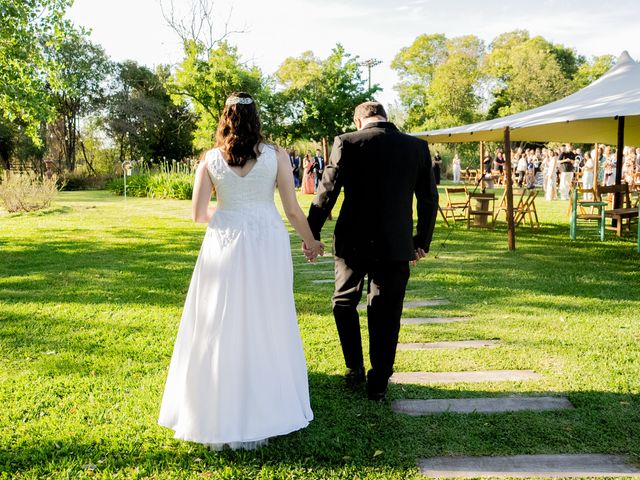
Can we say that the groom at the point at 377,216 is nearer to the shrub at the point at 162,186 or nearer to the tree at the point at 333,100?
the shrub at the point at 162,186

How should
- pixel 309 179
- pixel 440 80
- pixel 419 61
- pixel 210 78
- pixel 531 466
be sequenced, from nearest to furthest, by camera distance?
pixel 531 466 < pixel 309 179 < pixel 210 78 < pixel 440 80 < pixel 419 61

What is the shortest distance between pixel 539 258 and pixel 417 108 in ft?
172

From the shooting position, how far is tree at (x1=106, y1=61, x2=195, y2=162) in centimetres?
4138

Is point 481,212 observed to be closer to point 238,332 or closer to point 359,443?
point 359,443

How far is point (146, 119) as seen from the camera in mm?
41531

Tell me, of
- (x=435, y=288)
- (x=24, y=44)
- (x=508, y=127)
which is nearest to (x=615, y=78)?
(x=508, y=127)

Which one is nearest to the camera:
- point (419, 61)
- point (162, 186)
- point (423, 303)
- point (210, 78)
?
point (423, 303)

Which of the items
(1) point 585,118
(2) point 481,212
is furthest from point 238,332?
(2) point 481,212

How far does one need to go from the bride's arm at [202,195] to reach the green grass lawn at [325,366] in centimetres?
131

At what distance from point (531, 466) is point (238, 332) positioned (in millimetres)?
1710

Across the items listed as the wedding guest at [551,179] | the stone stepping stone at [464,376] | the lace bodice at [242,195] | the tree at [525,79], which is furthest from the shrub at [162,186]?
the tree at [525,79]

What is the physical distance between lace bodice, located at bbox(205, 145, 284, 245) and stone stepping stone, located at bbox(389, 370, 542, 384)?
177cm

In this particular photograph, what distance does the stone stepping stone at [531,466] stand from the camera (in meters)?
2.95

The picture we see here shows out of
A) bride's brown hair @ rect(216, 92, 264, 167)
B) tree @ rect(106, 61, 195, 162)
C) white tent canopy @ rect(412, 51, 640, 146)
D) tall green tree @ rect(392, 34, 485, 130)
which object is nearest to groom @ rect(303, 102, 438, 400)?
bride's brown hair @ rect(216, 92, 264, 167)
